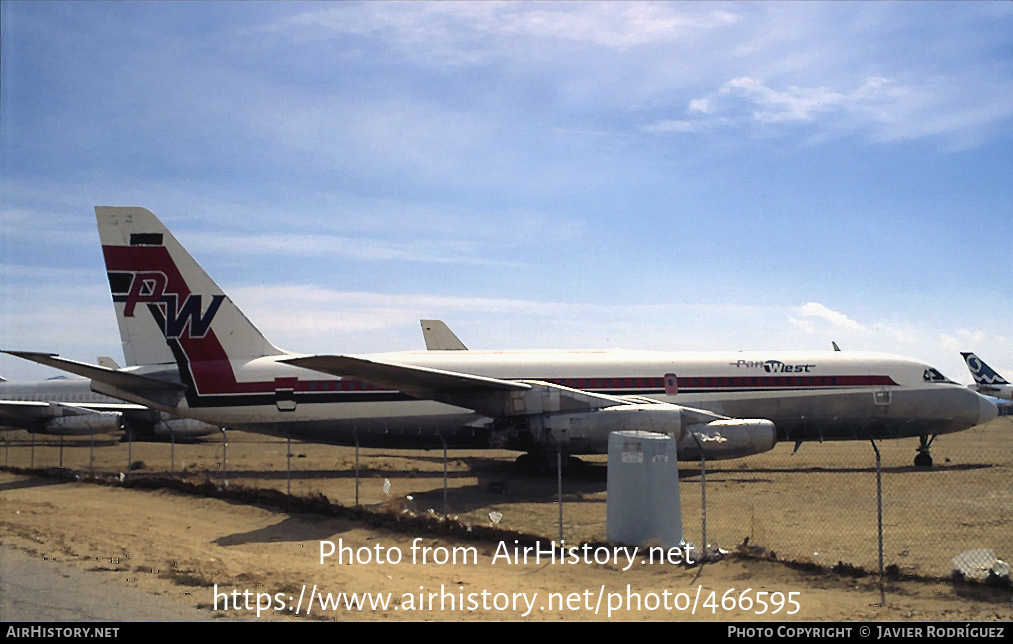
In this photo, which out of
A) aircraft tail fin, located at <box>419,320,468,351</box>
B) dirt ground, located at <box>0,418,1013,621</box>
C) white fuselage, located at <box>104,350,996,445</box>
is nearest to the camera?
dirt ground, located at <box>0,418,1013,621</box>

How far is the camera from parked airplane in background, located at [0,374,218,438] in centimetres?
3266

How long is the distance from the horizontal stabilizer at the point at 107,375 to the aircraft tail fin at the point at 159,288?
2.54 ft

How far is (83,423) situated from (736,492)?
29.0 meters

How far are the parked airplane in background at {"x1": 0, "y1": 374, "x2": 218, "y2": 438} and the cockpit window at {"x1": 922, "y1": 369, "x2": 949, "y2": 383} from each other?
27.5 metres

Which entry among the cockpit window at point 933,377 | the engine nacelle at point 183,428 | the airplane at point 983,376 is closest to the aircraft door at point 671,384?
the cockpit window at point 933,377

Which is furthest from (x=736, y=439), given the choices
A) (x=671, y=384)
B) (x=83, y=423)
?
(x=83, y=423)

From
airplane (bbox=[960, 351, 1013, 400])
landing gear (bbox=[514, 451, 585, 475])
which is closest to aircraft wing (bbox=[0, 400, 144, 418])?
landing gear (bbox=[514, 451, 585, 475])

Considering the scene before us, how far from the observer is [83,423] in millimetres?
33125

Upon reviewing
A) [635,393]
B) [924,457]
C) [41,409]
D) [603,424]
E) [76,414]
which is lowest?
Result: [924,457]

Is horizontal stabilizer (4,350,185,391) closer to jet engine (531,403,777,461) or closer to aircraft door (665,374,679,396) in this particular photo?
jet engine (531,403,777,461)

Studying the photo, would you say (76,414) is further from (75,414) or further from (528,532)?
(528,532)

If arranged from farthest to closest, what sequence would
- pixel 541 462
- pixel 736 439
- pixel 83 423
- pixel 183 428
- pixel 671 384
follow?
pixel 183 428 → pixel 83 423 → pixel 671 384 → pixel 541 462 → pixel 736 439
